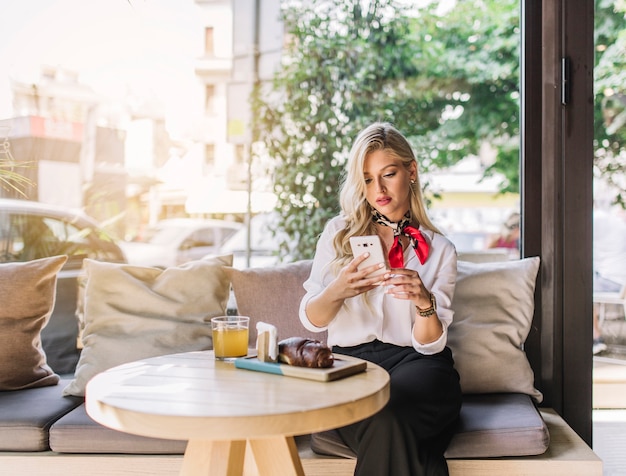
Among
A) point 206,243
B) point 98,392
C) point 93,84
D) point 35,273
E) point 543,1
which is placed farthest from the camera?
point 206,243

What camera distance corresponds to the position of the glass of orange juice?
1662mm

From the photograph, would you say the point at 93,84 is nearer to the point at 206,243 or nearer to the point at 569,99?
the point at 206,243

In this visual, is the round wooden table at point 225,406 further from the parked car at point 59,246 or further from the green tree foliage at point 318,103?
the green tree foliage at point 318,103

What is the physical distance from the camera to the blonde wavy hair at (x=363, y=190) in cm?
204

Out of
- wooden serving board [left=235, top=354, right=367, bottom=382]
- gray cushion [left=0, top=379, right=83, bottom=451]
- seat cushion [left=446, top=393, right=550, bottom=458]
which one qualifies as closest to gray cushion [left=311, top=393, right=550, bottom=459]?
seat cushion [left=446, top=393, right=550, bottom=458]

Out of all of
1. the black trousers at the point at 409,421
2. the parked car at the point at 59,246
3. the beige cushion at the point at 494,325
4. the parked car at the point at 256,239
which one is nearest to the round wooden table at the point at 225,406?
the black trousers at the point at 409,421

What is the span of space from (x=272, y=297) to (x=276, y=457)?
0.87 metres

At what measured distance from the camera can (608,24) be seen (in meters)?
2.42

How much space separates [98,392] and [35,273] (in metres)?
1.07

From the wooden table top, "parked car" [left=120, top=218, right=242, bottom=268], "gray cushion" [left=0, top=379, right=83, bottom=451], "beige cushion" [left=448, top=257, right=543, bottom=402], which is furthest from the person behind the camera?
"parked car" [left=120, top=218, right=242, bottom=268]

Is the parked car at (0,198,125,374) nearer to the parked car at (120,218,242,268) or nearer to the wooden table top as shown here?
the parked car at (120,218,242,268)

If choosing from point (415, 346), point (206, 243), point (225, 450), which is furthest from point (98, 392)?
point (206, 243)

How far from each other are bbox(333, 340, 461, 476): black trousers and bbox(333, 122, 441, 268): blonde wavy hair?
0.36 metres

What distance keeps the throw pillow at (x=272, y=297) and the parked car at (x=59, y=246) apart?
2.66 feet
